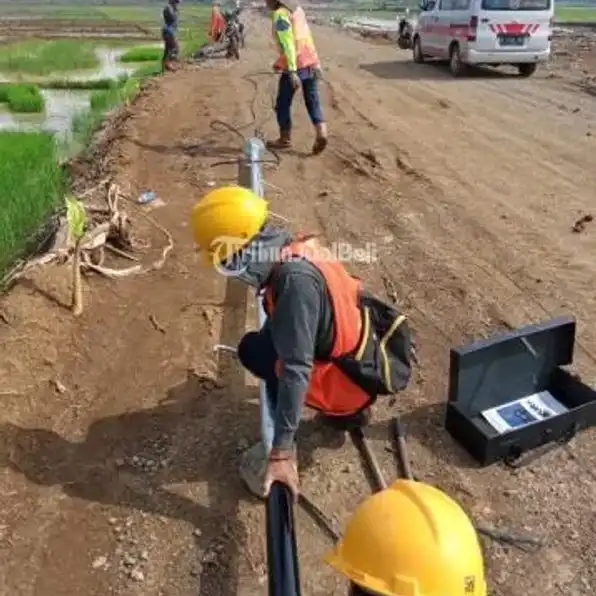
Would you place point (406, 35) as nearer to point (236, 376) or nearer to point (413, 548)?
point (236, 376)

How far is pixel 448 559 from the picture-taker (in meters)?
1.81

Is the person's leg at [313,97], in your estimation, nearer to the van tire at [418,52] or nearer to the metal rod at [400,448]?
the metal rod at [400,448]

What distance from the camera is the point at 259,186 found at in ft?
20.6

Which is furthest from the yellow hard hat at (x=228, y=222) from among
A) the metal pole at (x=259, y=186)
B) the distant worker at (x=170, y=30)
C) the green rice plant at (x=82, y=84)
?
the distant worker at (x=170, y=30)

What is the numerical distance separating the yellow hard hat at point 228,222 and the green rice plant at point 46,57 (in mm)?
19870

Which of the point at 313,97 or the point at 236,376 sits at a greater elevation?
the point at 313,97

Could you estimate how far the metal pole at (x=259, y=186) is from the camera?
337 cm

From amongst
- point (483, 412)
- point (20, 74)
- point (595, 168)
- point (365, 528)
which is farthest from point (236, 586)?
point (20, 74)

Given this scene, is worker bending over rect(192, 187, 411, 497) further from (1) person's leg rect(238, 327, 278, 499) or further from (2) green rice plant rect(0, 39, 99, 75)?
(2) green rice plant rect(0, 39, 99, 75)

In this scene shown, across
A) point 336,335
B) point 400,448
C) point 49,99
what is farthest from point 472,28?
point 336,335

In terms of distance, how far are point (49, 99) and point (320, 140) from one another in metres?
10.2

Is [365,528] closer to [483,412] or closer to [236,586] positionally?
[236,586]

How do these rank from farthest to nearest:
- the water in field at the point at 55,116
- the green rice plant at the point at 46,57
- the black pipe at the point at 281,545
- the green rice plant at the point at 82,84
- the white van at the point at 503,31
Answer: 1. the green rice plant at the point at 46,57
2. the green rice plant at the point at 82,84
3. the white van at the point at 503,31
4. the water in field at the point at 55,116
5. the black pipe at the point at 281,545

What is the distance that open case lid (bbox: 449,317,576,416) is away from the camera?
358cm
